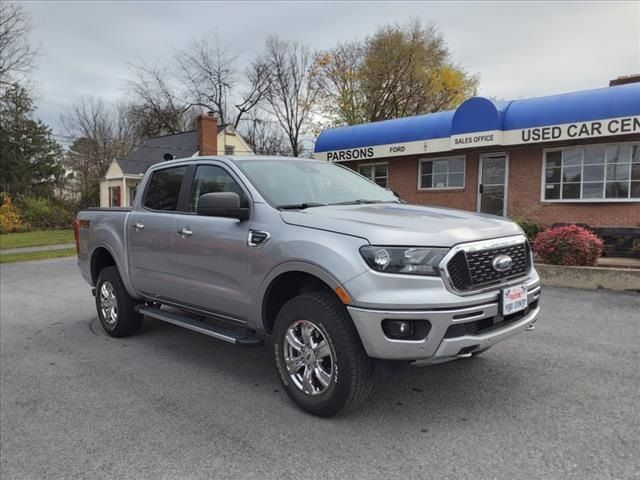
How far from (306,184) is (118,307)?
2723 millimetres

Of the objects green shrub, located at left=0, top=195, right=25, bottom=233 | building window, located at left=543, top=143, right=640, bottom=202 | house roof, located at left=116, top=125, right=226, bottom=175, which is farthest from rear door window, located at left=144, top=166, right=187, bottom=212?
house roof, located at left=116, top=125, right=226, bottom=175

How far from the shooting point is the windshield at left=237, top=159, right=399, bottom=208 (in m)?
4.02

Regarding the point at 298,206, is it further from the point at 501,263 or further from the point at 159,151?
the point at 159,151

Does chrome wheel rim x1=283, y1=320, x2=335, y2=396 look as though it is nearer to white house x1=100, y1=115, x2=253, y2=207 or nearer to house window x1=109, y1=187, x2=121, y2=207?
white house x1=100, y1=115, x2=253, y2=207

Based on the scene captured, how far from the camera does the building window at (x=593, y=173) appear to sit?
40.5 feet

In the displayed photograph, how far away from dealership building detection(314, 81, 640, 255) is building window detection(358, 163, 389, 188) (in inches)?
25.4

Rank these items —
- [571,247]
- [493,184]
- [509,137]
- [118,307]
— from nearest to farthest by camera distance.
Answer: [118,307] → [571,247] → [509,137] → [493,184]

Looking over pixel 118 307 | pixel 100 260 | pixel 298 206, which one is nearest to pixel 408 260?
pixel 298 206

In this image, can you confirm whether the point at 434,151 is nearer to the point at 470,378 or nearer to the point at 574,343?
the point at 574,343

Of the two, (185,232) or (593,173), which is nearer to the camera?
(185,232)

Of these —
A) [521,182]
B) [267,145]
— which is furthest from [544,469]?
[267,145]

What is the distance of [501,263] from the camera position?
3309mm

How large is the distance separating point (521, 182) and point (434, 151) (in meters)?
2.68

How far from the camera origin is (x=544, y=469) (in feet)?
8.78
